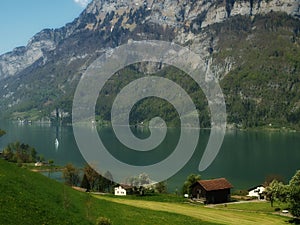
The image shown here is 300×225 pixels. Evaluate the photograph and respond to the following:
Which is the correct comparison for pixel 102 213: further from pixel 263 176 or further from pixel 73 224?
pixel 263 176

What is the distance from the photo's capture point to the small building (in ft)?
288

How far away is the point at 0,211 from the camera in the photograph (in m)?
31.2

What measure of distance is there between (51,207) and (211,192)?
56126 mm

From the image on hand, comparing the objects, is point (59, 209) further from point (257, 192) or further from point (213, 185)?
point (257, 192)

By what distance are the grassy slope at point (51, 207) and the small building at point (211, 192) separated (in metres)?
37.8

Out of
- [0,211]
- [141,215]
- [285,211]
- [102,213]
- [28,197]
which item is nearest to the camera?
[0,211]

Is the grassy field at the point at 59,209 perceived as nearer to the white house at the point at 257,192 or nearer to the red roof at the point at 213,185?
the red roof at the point at 213,185

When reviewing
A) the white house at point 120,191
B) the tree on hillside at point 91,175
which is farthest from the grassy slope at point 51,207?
the tree on hillside at point 91,175

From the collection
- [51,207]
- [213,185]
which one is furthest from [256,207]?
[51,207]

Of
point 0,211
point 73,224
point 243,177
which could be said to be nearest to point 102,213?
point 73,224

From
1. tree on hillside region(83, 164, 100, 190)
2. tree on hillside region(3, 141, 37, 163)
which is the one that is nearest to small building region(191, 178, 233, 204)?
tree on hillside region(83, 164, 100, 190)

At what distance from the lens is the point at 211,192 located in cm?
8838

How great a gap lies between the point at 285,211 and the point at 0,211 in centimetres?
5115

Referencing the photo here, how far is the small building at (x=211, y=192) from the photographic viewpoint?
87.9m
